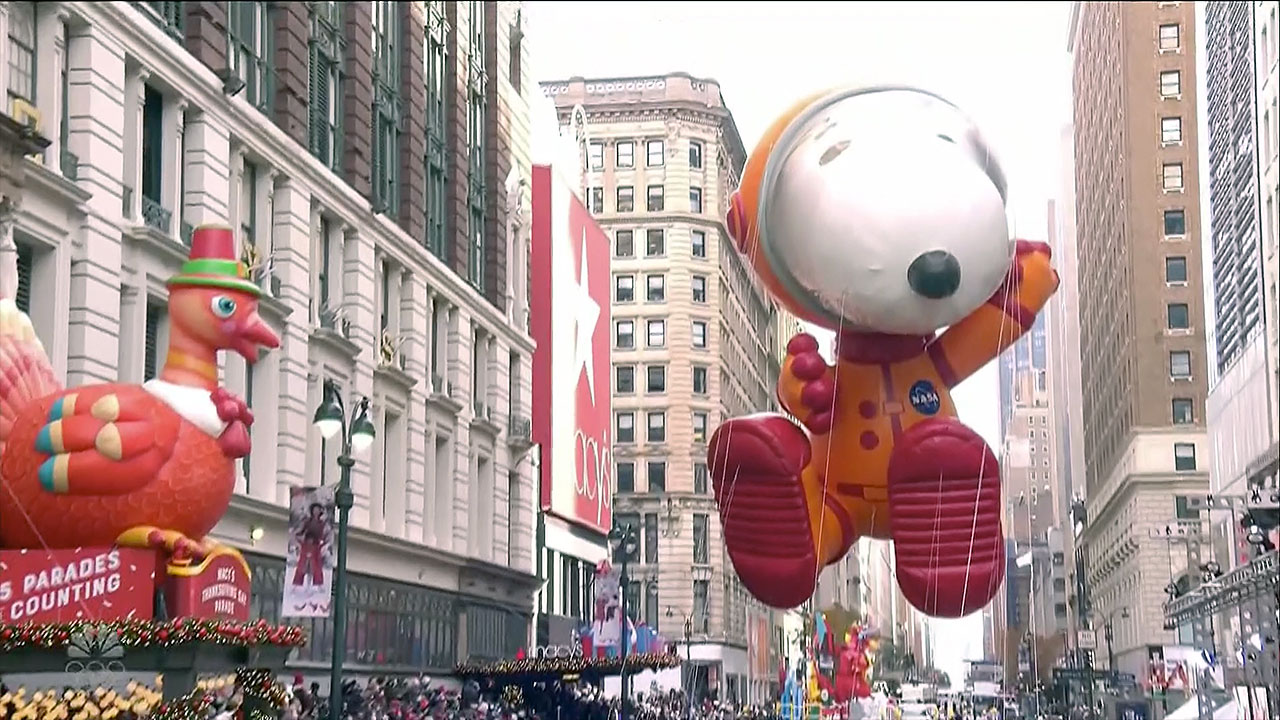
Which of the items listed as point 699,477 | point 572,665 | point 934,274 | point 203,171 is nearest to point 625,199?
point 699,477

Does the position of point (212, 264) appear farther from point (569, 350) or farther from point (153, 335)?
point (569, 350)

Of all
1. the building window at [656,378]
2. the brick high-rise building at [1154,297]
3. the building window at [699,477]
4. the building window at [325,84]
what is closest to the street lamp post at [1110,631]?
→ the brick high-rise building at [1154,297]

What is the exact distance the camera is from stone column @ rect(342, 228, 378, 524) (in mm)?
38812

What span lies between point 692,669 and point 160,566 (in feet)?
155

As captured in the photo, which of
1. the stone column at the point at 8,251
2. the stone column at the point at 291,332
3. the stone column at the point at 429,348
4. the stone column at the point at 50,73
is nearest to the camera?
the stone column at the point at 8,251

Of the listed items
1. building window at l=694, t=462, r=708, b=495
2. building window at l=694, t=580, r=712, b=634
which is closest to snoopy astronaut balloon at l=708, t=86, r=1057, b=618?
building window at l=694, t=462, r=708, b=495

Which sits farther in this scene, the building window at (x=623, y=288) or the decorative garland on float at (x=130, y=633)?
the building window at (x=623, y=288)

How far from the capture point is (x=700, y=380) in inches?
2618

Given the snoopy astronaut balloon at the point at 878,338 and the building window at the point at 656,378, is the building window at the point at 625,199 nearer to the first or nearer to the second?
the building window at the point at 656,378

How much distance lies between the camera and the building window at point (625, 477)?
79.2 meters

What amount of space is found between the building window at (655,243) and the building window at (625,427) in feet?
33.9

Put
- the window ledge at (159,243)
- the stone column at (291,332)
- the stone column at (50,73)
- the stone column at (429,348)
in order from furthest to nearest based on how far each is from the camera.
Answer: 1. the stone column at (429,348)
2. the stone column at (291,332)
3. the window ledge at (159,243)
4. the stone column at (50,73)

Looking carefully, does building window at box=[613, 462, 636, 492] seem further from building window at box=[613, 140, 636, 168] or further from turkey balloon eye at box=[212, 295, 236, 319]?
turkey balloon eye at box=[212, 295, 236, 319]

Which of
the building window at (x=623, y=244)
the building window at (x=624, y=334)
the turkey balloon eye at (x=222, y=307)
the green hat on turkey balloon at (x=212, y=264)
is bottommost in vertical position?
the turkey balloon eye at (x=222, y=307)
